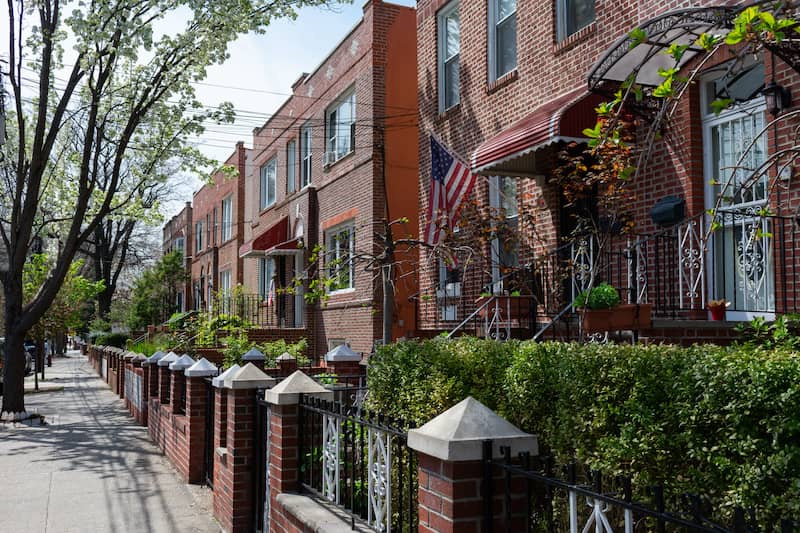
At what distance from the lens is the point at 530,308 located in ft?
34.3

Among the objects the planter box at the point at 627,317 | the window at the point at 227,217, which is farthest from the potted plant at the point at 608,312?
the window at the point at 227,217

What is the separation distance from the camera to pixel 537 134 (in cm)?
977

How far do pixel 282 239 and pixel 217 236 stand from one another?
1318 centimetres

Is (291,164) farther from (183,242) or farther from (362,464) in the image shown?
(183,242)

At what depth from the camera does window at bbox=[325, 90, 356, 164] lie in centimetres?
1866

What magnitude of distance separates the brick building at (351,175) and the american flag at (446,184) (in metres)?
1.95

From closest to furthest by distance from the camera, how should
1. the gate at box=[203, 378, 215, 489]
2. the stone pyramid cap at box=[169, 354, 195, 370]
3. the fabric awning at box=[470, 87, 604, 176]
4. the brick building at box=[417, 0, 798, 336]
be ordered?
the brick building at box=[417, 0, 798, 336] → the gate at box=[203, 378, 215, 489] → the fabric awning at box=[470, 87, 604, 176] → the stone pyramid cap at box=[169, 354, 195, 370]

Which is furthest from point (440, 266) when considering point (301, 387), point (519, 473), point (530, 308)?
point (519, 473)

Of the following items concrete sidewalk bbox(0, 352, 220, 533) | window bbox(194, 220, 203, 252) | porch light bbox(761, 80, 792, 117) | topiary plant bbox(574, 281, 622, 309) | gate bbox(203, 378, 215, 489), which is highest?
window bbox(194, 220, 203, 252)

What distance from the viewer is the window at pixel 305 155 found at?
71.9 feet

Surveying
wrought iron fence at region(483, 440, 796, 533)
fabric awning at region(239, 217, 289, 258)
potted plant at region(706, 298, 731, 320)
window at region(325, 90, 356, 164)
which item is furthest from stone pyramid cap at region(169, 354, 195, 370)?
fabric awning at region(239, 217, 289, 258)

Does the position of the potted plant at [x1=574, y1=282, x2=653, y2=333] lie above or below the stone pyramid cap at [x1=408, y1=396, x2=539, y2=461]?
above

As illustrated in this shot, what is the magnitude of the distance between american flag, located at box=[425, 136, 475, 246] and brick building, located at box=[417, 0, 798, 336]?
0.69 meters

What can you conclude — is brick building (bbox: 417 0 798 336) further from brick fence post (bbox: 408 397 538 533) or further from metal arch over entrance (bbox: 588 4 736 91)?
brick fence post (bbox: 408 397 538 533)
